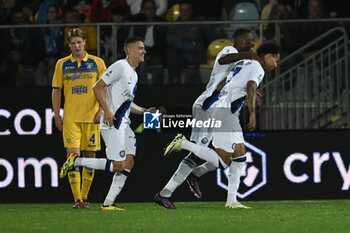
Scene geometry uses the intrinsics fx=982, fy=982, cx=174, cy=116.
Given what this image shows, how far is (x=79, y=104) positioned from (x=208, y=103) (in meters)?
1.57

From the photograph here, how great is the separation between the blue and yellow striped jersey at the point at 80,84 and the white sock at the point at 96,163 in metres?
0.62

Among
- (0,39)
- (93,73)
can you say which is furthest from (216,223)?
(0,39)

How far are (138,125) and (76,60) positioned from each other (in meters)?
2.34

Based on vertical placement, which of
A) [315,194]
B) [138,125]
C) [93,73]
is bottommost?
→ [315,194]

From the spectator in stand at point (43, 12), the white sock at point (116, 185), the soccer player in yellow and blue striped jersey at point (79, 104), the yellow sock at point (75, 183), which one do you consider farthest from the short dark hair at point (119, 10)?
the white sock at point (116, 185)

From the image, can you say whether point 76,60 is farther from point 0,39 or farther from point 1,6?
point 1,6

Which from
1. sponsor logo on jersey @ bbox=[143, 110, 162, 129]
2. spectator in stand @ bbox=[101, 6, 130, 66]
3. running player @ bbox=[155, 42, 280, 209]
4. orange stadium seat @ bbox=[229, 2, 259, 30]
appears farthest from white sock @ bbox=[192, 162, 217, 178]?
orange stadium seat @ bbox=[229, 2, 259, 30]

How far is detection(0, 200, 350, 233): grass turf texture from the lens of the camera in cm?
886

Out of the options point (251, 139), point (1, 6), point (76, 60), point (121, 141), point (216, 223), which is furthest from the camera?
point (1, 6)

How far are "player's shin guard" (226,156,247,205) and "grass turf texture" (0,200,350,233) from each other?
0.75 feet

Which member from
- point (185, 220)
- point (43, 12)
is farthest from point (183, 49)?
point (185, 220)

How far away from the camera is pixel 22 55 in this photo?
13.7 m

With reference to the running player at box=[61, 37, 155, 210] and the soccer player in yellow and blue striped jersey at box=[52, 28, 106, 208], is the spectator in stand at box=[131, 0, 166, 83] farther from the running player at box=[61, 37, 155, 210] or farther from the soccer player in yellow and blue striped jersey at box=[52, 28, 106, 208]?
the running player at box=[61, 37, 155, 210]

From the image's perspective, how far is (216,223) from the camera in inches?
366
